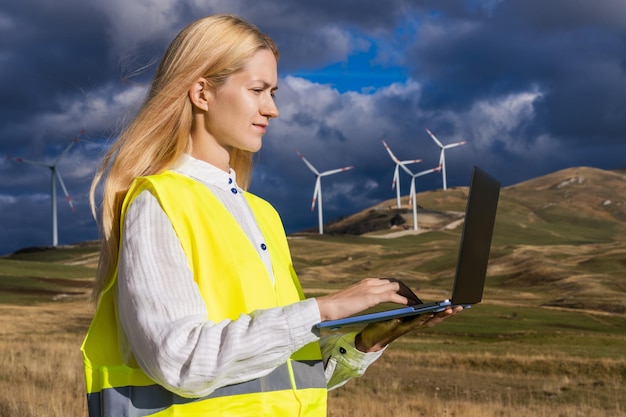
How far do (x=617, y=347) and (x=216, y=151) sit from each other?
23.6 meters

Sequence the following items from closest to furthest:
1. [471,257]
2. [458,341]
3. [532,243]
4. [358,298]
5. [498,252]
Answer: [358,298] → [471,257] → [458,341] → [498,252] → [532,243]

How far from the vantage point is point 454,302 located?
2430 mm

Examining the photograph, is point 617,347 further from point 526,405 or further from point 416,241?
point 416,241

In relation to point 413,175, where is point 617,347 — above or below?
below

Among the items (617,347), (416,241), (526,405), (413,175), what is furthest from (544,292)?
(416,241)

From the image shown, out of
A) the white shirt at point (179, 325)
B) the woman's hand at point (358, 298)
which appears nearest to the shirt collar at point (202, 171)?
the white shirt at point (179, 325)

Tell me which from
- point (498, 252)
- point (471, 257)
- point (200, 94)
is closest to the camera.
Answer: point (471, 257)

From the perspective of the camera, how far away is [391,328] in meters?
2.82

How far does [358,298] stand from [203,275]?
0.45m

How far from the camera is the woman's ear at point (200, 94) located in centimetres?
260

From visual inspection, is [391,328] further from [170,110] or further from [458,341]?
[458,341]

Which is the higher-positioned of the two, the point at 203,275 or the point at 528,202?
the point at 528,202

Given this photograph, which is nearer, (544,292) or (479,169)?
(479,169)

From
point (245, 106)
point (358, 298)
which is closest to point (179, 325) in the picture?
point (358, 298)
